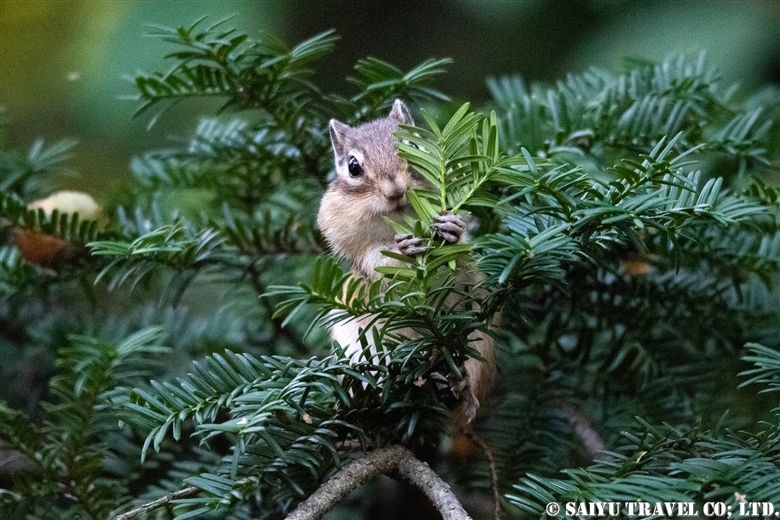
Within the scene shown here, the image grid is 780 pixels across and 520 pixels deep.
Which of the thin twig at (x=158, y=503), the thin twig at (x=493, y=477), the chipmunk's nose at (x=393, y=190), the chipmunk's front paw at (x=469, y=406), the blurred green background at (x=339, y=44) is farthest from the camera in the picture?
the blurred green background at (x=339, y=44)

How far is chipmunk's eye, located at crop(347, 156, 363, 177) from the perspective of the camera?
3.42 ft

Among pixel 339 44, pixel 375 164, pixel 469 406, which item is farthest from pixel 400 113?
pixel 339 44

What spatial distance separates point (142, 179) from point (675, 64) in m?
0.86

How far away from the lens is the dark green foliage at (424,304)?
0.60 metres

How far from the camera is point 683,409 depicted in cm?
93

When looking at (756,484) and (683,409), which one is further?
(683,409)

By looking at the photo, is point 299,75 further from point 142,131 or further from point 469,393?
point 142,131

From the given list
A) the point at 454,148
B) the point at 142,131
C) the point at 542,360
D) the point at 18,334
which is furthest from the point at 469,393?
the point at 142,131

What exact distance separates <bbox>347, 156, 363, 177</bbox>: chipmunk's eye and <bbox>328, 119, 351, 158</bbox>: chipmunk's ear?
17 millimetres

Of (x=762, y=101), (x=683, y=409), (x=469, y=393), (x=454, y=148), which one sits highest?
(x=454, y=148)

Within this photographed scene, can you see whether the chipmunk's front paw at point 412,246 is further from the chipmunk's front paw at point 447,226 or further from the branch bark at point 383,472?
the branch bark at point 383,472

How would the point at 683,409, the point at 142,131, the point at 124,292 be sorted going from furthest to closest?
the point at 142,131, the point at 124,292, the point at 683,409

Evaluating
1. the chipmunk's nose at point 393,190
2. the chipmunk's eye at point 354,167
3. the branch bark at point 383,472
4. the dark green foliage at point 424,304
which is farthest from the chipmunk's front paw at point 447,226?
the chipmunk's eye at point 354,167

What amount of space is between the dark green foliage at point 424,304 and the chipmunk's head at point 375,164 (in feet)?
0.11
